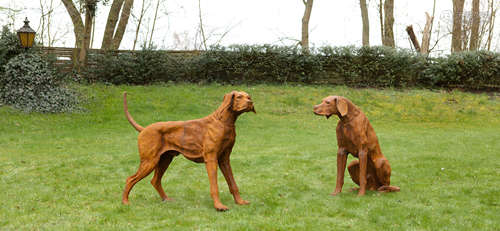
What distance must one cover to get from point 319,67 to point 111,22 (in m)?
10.1

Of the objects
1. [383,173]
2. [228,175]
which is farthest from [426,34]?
[228,175]

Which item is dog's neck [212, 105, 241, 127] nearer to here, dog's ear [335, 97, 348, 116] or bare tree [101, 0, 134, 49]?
dog's ear [335, 97, 348, 116]

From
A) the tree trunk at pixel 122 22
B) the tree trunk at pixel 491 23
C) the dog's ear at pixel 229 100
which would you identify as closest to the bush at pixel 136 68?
the tree trunk at pixel 122 22

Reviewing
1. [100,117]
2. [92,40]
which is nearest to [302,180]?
[100,117]

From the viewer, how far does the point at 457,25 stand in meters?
26.2

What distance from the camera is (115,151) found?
11.4 metres

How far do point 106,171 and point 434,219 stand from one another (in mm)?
6085

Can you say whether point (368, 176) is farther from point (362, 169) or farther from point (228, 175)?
point (228, 175)

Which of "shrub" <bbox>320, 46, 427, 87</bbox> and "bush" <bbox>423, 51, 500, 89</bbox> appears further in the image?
"shrub" <bbox>320, 46, 427, 87</bbox>

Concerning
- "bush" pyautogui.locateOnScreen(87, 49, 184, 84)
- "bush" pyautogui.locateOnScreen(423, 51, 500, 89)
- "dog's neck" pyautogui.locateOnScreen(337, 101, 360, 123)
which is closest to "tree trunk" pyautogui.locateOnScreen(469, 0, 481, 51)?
"bush" pyautogui.locateOnScreen(423, 51, 500, 89)

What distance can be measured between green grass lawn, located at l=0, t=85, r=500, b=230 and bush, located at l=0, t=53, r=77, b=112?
0.70m

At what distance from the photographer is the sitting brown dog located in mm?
6387

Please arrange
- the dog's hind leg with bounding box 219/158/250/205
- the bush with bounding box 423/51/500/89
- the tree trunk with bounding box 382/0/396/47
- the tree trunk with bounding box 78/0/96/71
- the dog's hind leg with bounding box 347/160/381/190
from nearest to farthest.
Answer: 1. the dog's hind leg with bounding box 219/158/250/205
2. the dog's hind leg with bounding box 347/160/381/190
3. the tree trunk with bounding box 78/0/96/71
4. the bush with bounding box 423/51/500/89
5. the tree trunk with bounding box 382/0/396/47

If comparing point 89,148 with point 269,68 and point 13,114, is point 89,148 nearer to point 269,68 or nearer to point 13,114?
point 13,114
